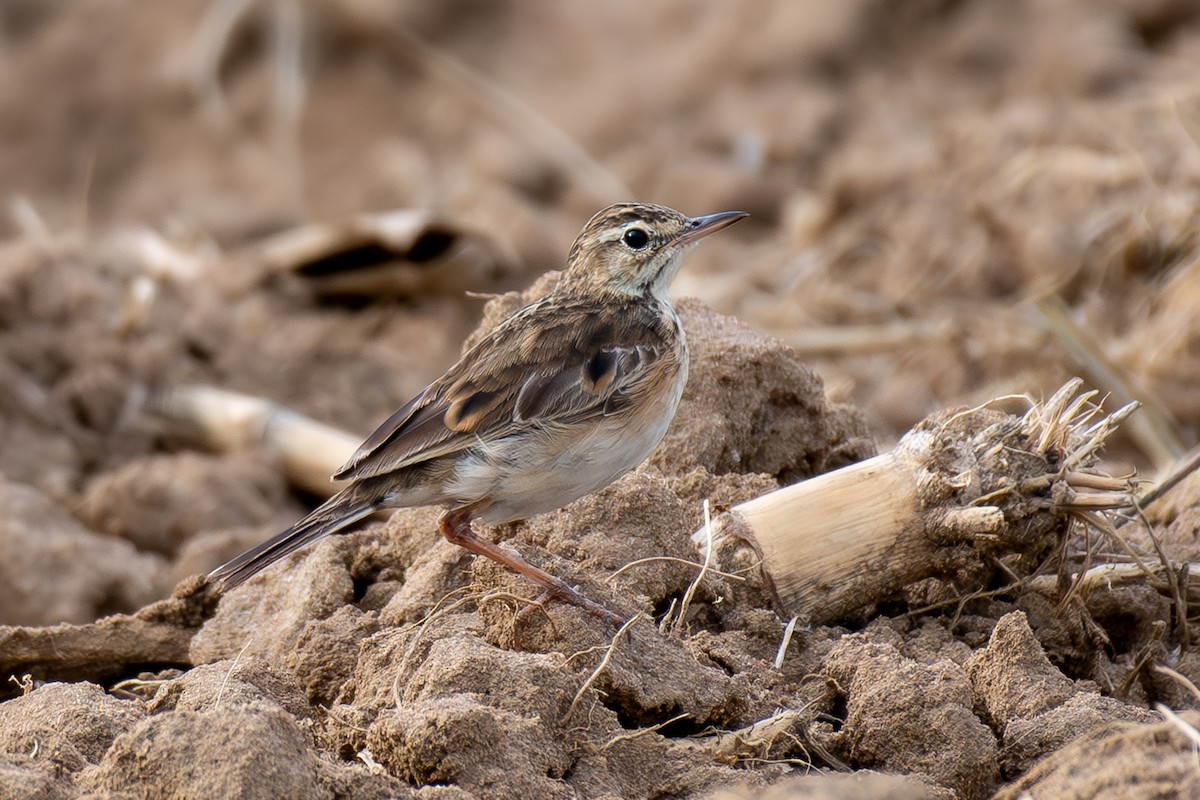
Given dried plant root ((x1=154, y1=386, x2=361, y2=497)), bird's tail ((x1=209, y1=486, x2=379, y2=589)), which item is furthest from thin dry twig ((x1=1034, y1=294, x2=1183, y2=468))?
bird's tail ((x1=209, y1=486, x2=379, y2=589))

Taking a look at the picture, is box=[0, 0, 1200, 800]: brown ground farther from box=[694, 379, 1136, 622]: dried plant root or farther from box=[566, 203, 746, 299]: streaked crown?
box=[566, 203, 746, 299]: streaked crown

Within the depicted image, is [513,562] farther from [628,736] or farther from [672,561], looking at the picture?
[628,736]

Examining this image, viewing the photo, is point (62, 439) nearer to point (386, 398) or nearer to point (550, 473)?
point (386, 398)

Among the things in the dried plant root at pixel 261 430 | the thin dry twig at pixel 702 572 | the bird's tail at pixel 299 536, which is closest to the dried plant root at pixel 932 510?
the thin dry twig at pixel 702 572

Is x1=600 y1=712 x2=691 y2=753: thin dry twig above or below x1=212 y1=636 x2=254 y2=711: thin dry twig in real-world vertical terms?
below

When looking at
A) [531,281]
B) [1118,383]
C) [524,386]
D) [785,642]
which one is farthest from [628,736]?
[531,281]

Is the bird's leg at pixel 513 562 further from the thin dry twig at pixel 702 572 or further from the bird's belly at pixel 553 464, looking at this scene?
the thin dry twig at pixel 702 572

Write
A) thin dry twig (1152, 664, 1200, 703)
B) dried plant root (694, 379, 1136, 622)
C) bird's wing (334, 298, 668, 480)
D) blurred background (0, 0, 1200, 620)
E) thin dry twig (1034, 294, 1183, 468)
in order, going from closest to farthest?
thin dry twig (1152, 664, 1200, 703) < dried plant root (694, 379, 1136, 622) < bird's wing (334, 298, 668, 480) < thin dry twig (1034, 294, 1183, 468) < blurred background (0, 0, 1200, 620)
